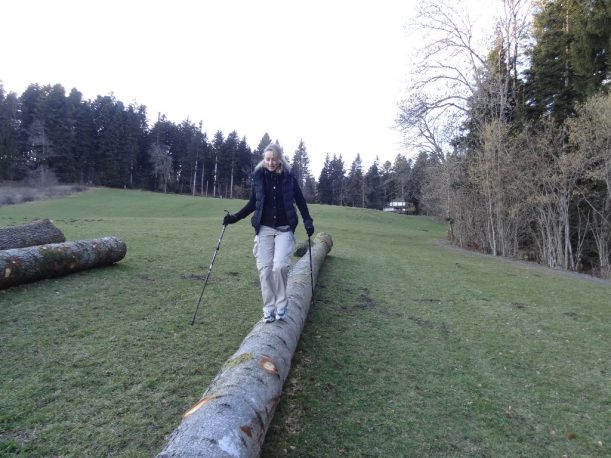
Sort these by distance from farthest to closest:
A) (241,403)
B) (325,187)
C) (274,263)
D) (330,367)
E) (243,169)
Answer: (325,187), (243,169), (274,263), (330,367), (241,403)

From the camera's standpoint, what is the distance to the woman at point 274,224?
4.50 meters

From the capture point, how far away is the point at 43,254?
21.4 ft

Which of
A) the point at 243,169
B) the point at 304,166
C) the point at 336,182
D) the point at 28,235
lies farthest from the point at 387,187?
the point at 28,235

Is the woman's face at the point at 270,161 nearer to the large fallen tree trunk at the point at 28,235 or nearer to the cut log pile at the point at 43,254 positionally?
the cut log pile at the point at 43,254

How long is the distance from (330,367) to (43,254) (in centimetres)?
550

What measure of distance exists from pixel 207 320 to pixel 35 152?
5772 cm

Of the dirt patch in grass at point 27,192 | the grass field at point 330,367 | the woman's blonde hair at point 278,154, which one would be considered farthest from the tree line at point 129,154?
the woman's blonde hair at point 278,154

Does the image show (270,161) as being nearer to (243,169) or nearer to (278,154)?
(278,154)

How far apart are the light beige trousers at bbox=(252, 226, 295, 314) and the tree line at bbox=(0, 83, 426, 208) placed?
36.0 metres

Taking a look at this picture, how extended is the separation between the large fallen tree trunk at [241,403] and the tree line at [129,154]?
37.0 m

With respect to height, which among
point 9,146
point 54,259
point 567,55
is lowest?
point 54,259

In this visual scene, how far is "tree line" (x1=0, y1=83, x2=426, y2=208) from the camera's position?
49.1 m

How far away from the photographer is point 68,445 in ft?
8.54

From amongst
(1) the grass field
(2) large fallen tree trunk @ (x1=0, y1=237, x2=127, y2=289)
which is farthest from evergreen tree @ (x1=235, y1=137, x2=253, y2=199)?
(1) the grass field
